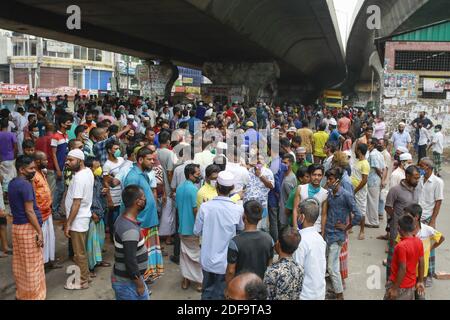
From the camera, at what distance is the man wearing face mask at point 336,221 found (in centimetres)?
505

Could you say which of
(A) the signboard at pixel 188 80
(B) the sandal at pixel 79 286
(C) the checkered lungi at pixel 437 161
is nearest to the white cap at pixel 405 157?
(B) the sandal at pixel 79 286

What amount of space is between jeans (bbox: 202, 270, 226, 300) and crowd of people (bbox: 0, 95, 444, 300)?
0.03ft

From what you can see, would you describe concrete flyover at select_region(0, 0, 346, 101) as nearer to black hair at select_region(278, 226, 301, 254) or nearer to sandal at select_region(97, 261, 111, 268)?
sandal at select_region(97, 261, 111, 268)

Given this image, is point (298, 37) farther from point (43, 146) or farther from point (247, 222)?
point (247, 222)

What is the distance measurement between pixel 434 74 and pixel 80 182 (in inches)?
632

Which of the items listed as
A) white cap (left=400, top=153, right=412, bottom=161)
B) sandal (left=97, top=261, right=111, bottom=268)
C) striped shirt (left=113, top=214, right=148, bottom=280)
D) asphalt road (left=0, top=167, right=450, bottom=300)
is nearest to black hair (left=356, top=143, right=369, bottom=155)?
white cap (left=400, top=153, right=412, bottom=161)

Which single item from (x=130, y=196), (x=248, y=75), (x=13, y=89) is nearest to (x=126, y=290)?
(x=130, y=196)

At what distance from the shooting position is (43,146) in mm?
7469

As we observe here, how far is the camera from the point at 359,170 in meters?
7.41

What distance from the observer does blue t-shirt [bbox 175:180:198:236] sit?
532cm

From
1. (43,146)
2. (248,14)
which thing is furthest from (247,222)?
(248,14)

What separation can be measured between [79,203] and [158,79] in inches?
959

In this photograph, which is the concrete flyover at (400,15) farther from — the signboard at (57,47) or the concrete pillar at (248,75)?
the signboard at (57,47)

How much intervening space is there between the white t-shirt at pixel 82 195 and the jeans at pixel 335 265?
2.84 meters
